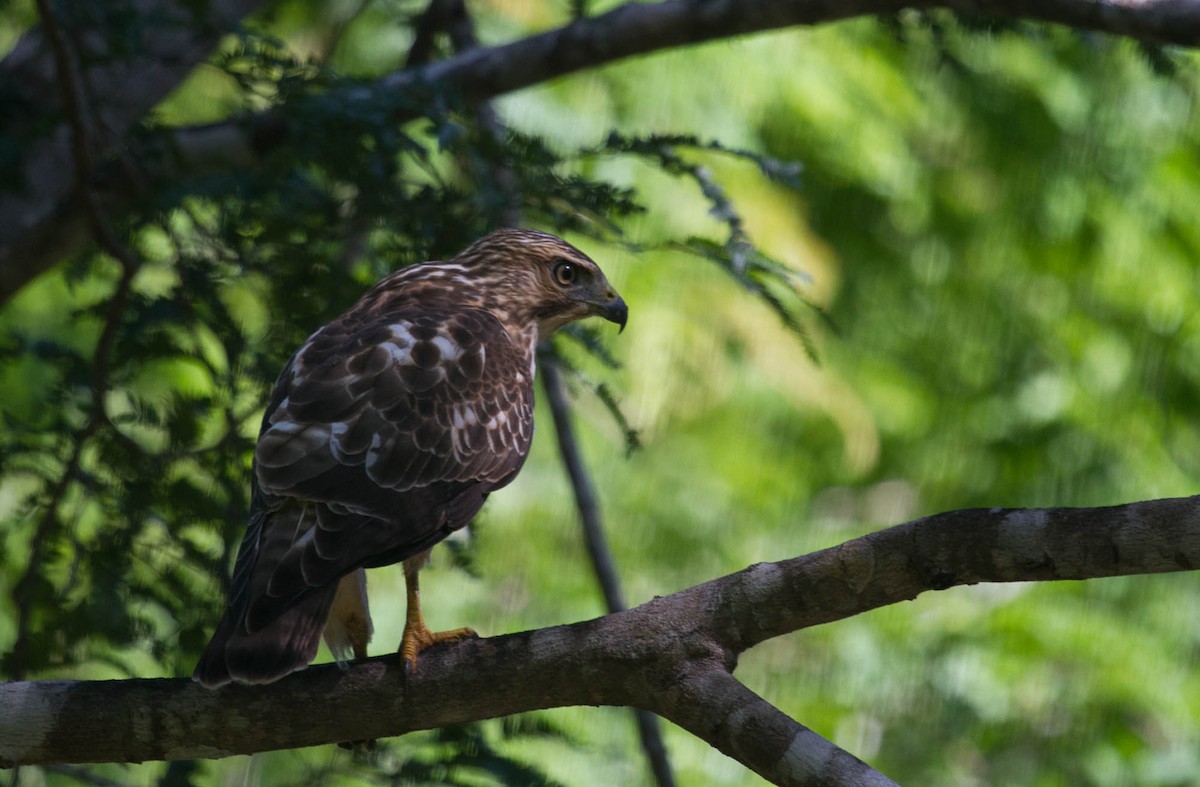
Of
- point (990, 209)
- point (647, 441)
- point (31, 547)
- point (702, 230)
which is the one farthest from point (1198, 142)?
point (31, 547)

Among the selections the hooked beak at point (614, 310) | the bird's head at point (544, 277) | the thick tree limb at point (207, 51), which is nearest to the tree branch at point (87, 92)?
the thick tree limb at point (207, 51)

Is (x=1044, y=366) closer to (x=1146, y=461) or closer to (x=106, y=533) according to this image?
(x=1146, y=461)

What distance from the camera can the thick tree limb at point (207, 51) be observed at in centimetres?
402

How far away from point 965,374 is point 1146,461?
5.03 feet

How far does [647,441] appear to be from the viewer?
852 cm

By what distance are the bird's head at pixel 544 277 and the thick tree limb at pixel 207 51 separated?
1.69 ft

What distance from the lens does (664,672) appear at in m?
2.50

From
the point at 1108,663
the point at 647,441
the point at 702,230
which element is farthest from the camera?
the point at 647,441

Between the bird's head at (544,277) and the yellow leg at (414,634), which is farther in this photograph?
the bird's head at (544,277)

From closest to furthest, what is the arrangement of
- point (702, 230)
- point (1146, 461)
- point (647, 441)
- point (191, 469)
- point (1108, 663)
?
point (191, 469)
point (1108, 663)
point (1146, 461)
point (702, 230)
point (647, 441)

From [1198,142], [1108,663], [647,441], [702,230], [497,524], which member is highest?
[1198,142]

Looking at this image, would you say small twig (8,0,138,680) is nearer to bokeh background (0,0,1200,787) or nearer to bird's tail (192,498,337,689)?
bird's tail (192,498,337,689)

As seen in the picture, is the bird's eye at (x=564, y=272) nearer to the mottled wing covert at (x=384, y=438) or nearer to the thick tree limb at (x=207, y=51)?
the mottled wing covert at (x=384, y=438)

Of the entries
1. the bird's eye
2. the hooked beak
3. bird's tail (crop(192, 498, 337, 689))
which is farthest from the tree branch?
bird's tail (crop(192, 498, 337, 689))
